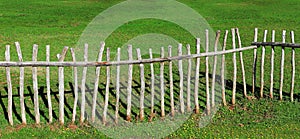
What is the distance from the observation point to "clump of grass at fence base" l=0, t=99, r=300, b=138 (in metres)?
9.52

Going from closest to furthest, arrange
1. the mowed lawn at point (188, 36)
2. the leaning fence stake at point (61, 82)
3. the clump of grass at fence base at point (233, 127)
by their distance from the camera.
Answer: the leaning fence stake at point (61, 82) → the clump of grass at fence base at point (233, 127) → the mowed lawn at point (188, 36)

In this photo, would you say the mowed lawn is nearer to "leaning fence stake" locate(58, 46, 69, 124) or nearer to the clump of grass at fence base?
the clump of grass at fence base

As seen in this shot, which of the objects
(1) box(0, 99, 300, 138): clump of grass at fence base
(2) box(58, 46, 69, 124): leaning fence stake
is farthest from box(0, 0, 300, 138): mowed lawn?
(2) box(58, 46, 69, 124): leaning fence stake

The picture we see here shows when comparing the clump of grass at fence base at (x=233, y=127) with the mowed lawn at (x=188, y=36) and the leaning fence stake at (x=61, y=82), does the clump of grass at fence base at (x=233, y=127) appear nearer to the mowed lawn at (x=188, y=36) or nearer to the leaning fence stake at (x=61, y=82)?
the mowed lawn at (x=188, y=36)

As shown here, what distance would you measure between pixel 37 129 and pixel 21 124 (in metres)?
0.52

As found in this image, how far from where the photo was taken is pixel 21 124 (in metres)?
9.90

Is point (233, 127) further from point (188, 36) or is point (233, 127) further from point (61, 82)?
point (188, 36)

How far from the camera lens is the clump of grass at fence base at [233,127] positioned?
9516mm

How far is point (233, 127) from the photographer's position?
10.1 m

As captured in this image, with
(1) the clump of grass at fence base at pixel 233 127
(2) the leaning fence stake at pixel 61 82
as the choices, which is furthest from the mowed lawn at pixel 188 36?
(2) the leaning fence stake at pixel 61 82

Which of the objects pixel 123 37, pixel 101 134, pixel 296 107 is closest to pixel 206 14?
pixel 123 37

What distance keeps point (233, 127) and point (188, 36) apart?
41.5 ft

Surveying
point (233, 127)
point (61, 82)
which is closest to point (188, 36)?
point (233, 127)

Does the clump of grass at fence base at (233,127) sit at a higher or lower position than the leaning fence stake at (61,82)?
lower
